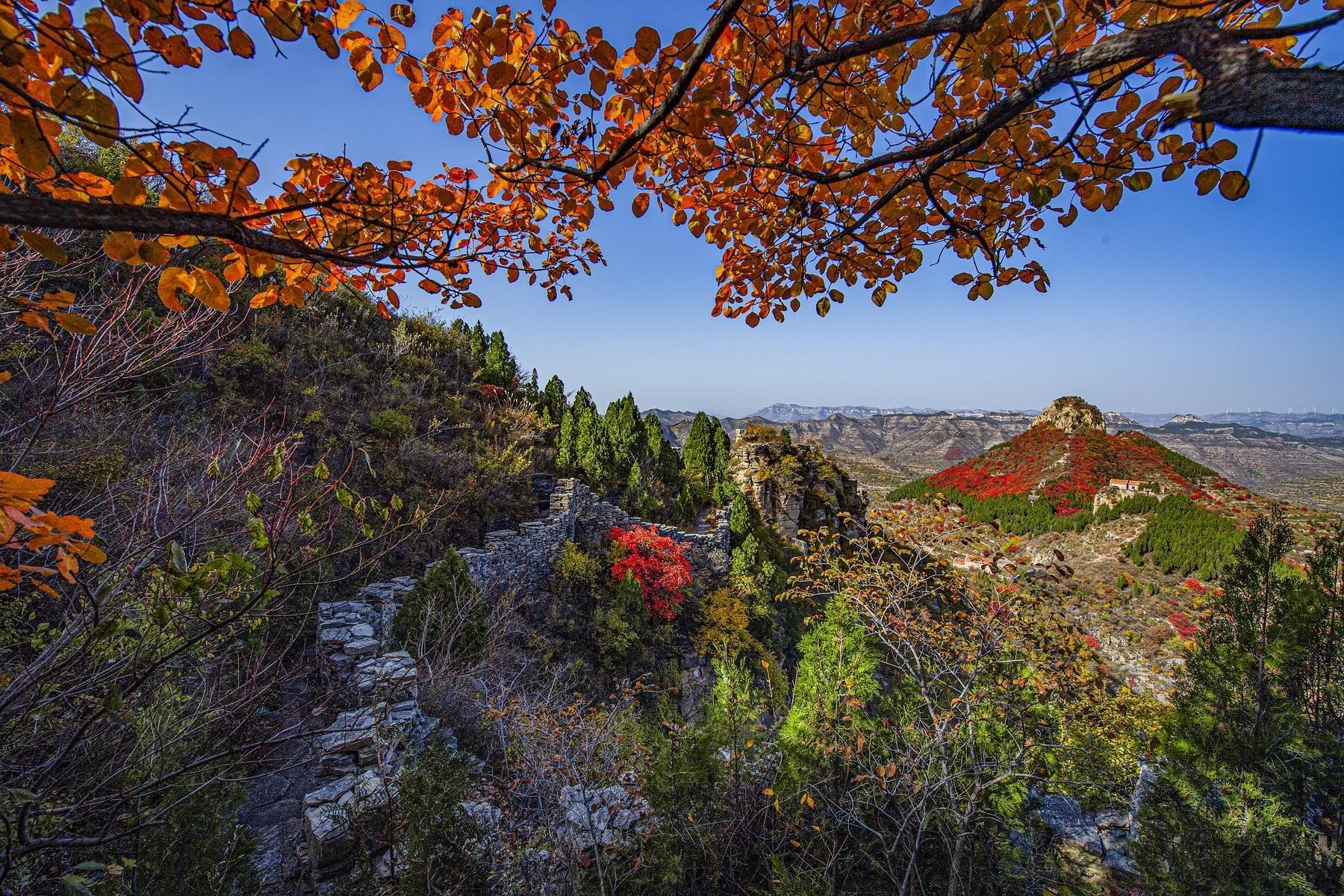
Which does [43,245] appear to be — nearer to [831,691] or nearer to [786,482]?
[831,691]

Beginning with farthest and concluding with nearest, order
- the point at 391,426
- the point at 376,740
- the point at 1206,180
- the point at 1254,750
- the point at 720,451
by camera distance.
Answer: the point at 720,451 < the point at 391,426 < the point at 1254,750 < the point at 376,740 < the point at 1206,180

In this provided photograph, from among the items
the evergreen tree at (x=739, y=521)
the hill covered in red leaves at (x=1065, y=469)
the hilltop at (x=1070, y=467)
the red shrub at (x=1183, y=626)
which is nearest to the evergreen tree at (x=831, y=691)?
the red shrub at (x=1183, y=626)

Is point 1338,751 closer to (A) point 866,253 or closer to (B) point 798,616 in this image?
(A) point 866,253

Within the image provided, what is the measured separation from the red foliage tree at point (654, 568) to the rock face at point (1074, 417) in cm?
2135

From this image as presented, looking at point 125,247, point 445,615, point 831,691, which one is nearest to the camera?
point 125,247

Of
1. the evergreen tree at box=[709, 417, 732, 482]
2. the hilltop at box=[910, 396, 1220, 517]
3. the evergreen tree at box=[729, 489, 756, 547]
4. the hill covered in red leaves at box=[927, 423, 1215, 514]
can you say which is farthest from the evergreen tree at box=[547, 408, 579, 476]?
the hill covered in red leaves at box=[927, 423, 1215, 514]

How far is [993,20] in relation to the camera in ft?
5.19

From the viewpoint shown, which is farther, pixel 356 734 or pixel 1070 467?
pixel 1070 467

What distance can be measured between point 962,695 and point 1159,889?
52.8 inches

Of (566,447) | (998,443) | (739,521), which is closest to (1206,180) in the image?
(739,521)

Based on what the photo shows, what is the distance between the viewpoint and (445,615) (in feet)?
18.2

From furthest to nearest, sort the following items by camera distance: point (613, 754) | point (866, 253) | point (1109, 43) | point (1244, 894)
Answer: point (613, 754), point (1244, 894), point (866, 253), point (1109, 43)

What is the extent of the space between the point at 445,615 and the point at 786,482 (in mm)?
12482

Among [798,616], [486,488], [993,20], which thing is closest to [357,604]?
[486,488]
